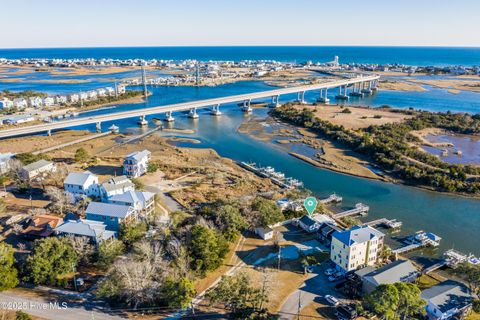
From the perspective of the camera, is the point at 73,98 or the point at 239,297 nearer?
the point at 239,297

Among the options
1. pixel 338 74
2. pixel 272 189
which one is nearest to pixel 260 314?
pixel 272 189

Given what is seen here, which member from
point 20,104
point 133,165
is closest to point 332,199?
point 133,165

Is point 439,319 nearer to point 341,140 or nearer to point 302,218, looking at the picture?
point 302,218

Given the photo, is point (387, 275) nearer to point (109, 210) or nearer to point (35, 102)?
point (109, 210)

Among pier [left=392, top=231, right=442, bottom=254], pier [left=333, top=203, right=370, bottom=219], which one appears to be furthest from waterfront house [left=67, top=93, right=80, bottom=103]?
pier [left=392, top=231, right=442, bottom=254]

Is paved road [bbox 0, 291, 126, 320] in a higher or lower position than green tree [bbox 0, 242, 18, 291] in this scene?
lower

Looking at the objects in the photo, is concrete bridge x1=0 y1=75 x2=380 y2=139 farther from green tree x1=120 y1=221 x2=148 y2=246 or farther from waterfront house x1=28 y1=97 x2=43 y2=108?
green tree x1=120 y1=221 x2=148 y2=246

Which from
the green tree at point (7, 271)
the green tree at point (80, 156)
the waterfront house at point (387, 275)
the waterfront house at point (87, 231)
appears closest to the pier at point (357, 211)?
the waterfront house at point (387, 275)

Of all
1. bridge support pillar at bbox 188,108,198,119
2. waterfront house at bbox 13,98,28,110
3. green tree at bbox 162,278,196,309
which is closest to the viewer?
green tree at bbox 162,278,196,309
